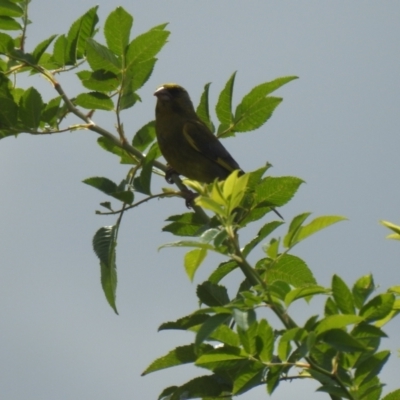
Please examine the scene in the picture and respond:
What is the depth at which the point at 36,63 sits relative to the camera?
3.28 m

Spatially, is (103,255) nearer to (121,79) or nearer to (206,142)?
(121,79)

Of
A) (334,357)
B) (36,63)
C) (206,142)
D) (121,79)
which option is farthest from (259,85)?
(206,142)

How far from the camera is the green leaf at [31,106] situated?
309 cm

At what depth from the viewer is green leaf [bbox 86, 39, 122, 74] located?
3.13 m

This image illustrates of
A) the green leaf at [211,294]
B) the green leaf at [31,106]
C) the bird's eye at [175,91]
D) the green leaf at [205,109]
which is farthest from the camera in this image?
the bird's eye at [175,91]

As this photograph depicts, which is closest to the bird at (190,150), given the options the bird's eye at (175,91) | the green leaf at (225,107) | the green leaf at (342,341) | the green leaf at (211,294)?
the bird's eye at (175,91)

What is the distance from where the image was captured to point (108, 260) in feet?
9.10

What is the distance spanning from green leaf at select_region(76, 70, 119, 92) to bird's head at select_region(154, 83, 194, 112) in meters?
3.15

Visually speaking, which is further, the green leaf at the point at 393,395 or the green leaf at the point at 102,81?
the green leaf at the point at 102,81

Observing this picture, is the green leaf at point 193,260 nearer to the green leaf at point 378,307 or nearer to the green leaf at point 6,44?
the green leaf at point 378,307

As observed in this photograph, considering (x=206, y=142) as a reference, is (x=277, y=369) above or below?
below

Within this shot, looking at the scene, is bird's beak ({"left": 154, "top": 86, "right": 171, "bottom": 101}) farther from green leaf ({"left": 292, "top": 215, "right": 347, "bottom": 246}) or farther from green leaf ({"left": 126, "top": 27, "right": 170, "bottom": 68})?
green leaf ({"left": 292, "top": 215, "right": 347, "bottom": 246})

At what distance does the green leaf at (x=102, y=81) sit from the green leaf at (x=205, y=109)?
18.0 inches

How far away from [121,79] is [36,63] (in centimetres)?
34
